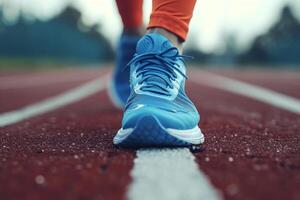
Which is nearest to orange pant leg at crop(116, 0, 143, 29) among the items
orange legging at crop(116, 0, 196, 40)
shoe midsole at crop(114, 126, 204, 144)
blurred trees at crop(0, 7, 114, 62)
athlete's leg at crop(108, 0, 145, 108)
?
athlete's leg at crop(108, 0, 145, 108)

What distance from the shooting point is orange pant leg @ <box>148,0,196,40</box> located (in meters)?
2.19

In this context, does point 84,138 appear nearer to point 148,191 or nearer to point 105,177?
point 105,177

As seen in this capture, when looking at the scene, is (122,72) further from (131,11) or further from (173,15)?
(173,15)

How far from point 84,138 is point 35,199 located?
1.02 m

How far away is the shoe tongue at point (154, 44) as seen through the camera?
6.93 feet

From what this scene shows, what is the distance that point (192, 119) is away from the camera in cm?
207

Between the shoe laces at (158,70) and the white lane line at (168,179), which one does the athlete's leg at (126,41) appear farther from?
the white lane line at (168,179)

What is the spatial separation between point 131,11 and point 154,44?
110 centimetres

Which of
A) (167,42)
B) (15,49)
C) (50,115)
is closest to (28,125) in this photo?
(50,115)

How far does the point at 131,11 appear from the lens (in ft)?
10.4

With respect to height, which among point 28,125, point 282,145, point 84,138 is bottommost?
point 28,125

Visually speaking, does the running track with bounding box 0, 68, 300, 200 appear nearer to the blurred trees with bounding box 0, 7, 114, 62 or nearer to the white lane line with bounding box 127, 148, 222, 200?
the white lane line with bounding box 127, 148, 222, 200

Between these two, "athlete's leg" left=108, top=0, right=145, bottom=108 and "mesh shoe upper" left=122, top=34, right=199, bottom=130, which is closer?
"mesh shoe upper" left=122, top=34, right=199, bottom=130

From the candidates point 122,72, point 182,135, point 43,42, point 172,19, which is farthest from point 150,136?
point 43,42
